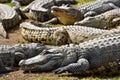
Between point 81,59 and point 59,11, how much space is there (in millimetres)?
3964

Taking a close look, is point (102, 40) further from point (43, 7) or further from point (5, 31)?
point (43, 7)

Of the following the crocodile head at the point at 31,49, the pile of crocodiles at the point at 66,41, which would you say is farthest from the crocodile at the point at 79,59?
the crocodile head at the point at 31,49

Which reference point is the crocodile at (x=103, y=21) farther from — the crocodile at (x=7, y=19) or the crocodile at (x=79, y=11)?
the crocodile at (x=7, y=19)

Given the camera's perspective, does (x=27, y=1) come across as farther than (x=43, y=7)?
Yes

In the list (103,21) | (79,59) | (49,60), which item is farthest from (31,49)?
(103,21)

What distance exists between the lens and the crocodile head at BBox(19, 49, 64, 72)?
8.70m

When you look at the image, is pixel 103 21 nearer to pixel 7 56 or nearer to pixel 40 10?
pixel 40 10

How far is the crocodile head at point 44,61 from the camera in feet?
28.6

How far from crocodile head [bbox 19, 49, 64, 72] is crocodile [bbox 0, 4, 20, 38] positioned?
3.70 metres

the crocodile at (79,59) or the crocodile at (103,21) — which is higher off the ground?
the crocodile at (79,59)

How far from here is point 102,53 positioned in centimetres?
888

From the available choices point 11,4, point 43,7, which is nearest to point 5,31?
point 43,7

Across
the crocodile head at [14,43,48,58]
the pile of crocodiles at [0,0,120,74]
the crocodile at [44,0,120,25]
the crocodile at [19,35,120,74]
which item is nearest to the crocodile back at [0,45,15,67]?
the pile of crocodiles at [0,0,120,74]

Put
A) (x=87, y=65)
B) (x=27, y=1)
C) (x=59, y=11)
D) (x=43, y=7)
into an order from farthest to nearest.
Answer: (x=27, y=1), (x=43, y=7), (x=59, y=11), (x=87, y=65)
